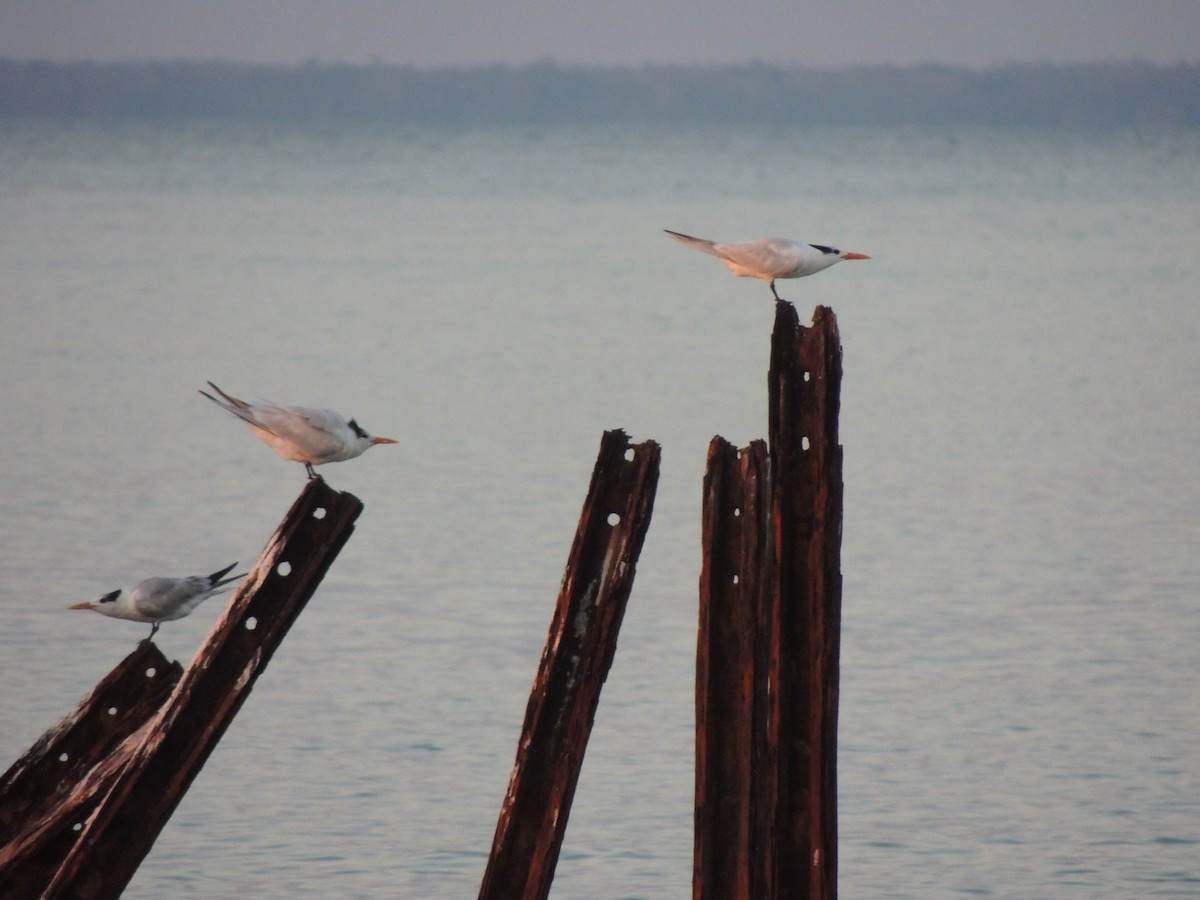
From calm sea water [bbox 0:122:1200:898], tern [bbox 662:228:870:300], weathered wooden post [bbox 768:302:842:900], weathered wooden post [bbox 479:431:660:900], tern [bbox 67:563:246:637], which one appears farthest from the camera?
calm sea water [bbox 0:122:1200:898]

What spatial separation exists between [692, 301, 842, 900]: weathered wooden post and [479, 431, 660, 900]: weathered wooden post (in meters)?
0.28

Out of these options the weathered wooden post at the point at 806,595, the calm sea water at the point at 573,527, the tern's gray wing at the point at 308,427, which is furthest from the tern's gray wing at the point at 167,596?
the weathered wooden post at the point at 806,595

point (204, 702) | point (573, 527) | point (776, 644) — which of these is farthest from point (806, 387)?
point (573, 527)

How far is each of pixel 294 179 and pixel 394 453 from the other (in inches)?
2589

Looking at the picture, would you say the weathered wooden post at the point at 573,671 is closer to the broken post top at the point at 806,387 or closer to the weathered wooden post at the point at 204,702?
the broken post top at the point at 806,387

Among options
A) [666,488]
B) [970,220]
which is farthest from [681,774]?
[970,220]

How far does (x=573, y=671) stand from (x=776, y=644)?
0.68m

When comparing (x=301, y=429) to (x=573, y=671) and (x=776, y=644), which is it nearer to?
(x=573, y=671)

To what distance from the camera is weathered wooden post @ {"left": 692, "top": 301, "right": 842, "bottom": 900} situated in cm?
648

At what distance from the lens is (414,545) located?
1585 cm

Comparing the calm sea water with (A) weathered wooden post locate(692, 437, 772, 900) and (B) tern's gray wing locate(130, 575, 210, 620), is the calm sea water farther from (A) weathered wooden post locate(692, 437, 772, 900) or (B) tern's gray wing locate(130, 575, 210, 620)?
(A) weathered wooden post locate(692, 437, 772, 900)

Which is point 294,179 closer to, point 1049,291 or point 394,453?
point 1049,291

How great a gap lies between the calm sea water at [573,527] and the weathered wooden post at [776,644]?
2932 millimetres

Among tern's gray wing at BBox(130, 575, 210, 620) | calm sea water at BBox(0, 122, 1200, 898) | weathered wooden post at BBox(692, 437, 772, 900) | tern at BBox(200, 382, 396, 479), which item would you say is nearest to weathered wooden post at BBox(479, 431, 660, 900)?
weathered wooden post at BBox(692, 437, 772, 900)
